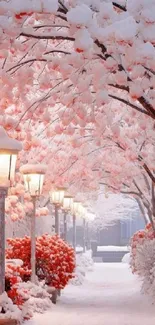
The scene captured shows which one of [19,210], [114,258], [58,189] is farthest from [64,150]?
[114,258]

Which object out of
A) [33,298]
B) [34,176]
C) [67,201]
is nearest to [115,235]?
[67,201]

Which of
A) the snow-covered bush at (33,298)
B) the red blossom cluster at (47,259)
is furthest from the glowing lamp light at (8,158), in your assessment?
the red blossom cluster at (47,259)

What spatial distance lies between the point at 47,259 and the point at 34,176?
3550 millimetres

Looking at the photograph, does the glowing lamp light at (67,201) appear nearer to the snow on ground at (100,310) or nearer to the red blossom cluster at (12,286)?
the snow on ground at (100,310)

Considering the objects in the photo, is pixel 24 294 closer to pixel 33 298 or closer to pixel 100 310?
pixel 33 298

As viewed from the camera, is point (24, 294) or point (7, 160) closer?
point (7, 160)

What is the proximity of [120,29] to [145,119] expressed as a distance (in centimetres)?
665

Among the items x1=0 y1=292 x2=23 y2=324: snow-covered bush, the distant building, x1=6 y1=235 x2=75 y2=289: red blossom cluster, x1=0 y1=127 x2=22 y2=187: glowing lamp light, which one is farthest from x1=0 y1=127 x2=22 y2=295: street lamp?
the distant building

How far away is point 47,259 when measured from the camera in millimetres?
18047

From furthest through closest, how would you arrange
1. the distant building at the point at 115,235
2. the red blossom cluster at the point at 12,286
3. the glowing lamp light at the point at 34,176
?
the distant building at the point at 115,235
the glowing lamp light at the point at 34,176
the red blossom cluster at the point at 12,286

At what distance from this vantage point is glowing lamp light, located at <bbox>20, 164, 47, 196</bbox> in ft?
49.4

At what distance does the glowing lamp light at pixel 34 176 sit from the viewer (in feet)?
49.4

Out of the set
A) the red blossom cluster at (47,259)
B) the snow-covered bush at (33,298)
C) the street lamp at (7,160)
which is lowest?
the snow-covered bush at (33,298)

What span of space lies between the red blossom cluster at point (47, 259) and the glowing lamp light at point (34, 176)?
2858 mm
